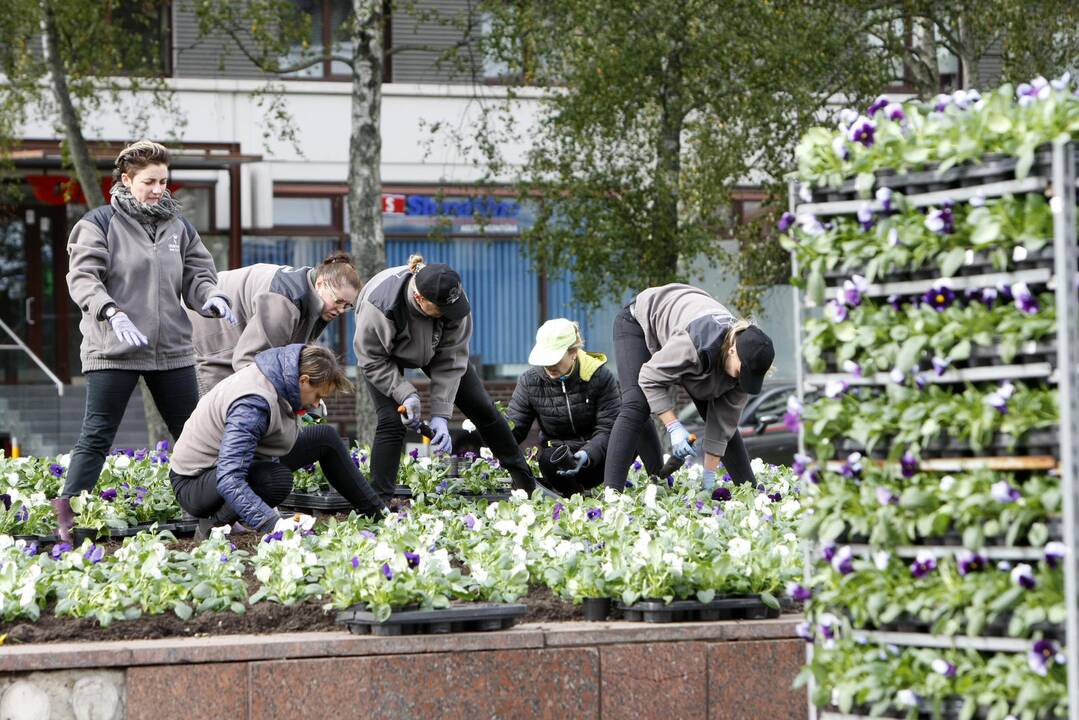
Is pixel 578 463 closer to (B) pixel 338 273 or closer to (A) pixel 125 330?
(B) pixel 338 273

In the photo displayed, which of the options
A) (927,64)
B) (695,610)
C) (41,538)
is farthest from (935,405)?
(927,64)

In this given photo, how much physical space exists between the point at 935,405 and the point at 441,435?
14.3ft

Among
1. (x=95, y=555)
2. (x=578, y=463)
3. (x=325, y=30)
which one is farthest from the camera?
(x=325, y=30)

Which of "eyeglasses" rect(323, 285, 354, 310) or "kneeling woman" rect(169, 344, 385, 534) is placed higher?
"eyeglasses" rect(323, 285, 354, 310)

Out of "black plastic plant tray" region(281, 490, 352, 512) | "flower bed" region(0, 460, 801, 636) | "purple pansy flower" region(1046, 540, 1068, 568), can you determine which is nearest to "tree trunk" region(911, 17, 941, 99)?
"black plastic plant tray" region(281, 490, 352, 512)

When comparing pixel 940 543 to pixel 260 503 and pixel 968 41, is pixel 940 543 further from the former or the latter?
pixel 968 41

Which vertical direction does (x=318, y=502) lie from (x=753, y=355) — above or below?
below

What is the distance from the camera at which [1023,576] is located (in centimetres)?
387

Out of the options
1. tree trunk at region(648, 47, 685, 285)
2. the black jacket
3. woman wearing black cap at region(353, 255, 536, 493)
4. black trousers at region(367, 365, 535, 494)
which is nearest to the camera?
woman wearing black cap at region(353, 255, 536, 493)

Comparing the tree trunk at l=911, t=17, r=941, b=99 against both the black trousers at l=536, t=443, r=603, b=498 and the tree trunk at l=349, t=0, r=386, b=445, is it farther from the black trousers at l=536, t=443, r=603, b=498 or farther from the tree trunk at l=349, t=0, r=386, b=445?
the black trousers at l=536, t=443, r=603, b=498

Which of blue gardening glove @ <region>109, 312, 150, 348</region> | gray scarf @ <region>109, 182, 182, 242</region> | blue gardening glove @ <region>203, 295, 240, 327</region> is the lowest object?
blue gardening glove @ <region>109, 312, 150, 348</region>

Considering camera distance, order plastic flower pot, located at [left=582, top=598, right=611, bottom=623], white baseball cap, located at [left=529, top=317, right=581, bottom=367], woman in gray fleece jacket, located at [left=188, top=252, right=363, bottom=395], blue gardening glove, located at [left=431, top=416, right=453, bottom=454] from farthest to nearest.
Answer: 1. white baseball cap, located at [left=529, top=317, right=581, bottom=367]
2. blue gardening glove, located at [left=431, top=416, right=453, bottom=454]
3. woman in gray fleece jacket, located at [left=188, top=252, right=363, bottom=395]
4. plastic flower pot, located at [left=582, top=598, right=611, bottom=623]

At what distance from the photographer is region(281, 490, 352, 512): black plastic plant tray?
816 cm

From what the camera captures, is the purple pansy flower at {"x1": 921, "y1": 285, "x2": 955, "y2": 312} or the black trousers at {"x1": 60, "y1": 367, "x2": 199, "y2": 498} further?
the black trousers at {"x1": 60, "y1": 367, "x2": 199, "y2": 498}
